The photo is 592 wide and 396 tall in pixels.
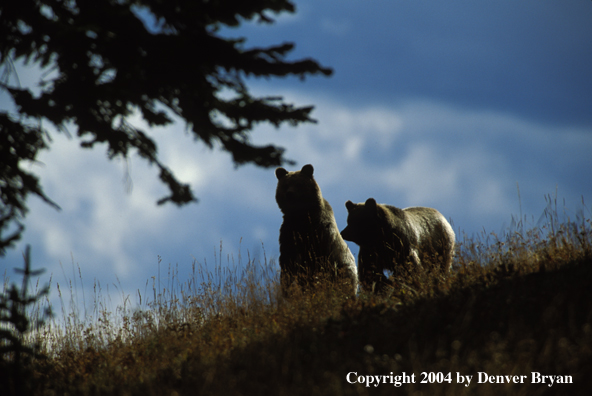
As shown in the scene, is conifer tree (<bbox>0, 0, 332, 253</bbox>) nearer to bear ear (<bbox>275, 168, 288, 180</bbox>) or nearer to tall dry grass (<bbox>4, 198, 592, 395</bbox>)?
tall dry grass (<bbox>4, 198, 592, 395</bbox>)

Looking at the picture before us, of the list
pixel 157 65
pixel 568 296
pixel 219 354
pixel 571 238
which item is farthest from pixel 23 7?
pixel 571 238

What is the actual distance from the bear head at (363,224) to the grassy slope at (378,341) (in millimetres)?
1826

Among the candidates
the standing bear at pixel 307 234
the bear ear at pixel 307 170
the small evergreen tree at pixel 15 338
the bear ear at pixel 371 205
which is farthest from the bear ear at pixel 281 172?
the small evergreen tree at pixel 15 338

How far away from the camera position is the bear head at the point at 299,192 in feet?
28.4

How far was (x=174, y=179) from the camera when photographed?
545 centimetres

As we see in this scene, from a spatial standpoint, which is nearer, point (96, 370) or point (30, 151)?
point (30, 151)

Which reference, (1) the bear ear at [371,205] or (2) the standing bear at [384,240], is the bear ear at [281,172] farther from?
(1) the bear ear at [371,205]

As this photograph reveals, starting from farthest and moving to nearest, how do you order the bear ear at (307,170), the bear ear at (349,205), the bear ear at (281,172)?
the bear ear at (281,172) < the bear ear at (349,205) < the bear ear at (307,170)

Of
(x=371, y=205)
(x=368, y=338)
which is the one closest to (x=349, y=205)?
(x=371, y=205)

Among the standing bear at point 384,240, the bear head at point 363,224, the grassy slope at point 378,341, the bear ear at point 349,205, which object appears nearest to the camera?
the grassy slope at point 378,341

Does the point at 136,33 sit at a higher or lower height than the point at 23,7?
lower

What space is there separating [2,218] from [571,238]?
8324 millimetres

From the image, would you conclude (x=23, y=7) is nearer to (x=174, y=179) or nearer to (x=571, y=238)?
(x=174, y=179)

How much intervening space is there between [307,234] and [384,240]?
1.53m
